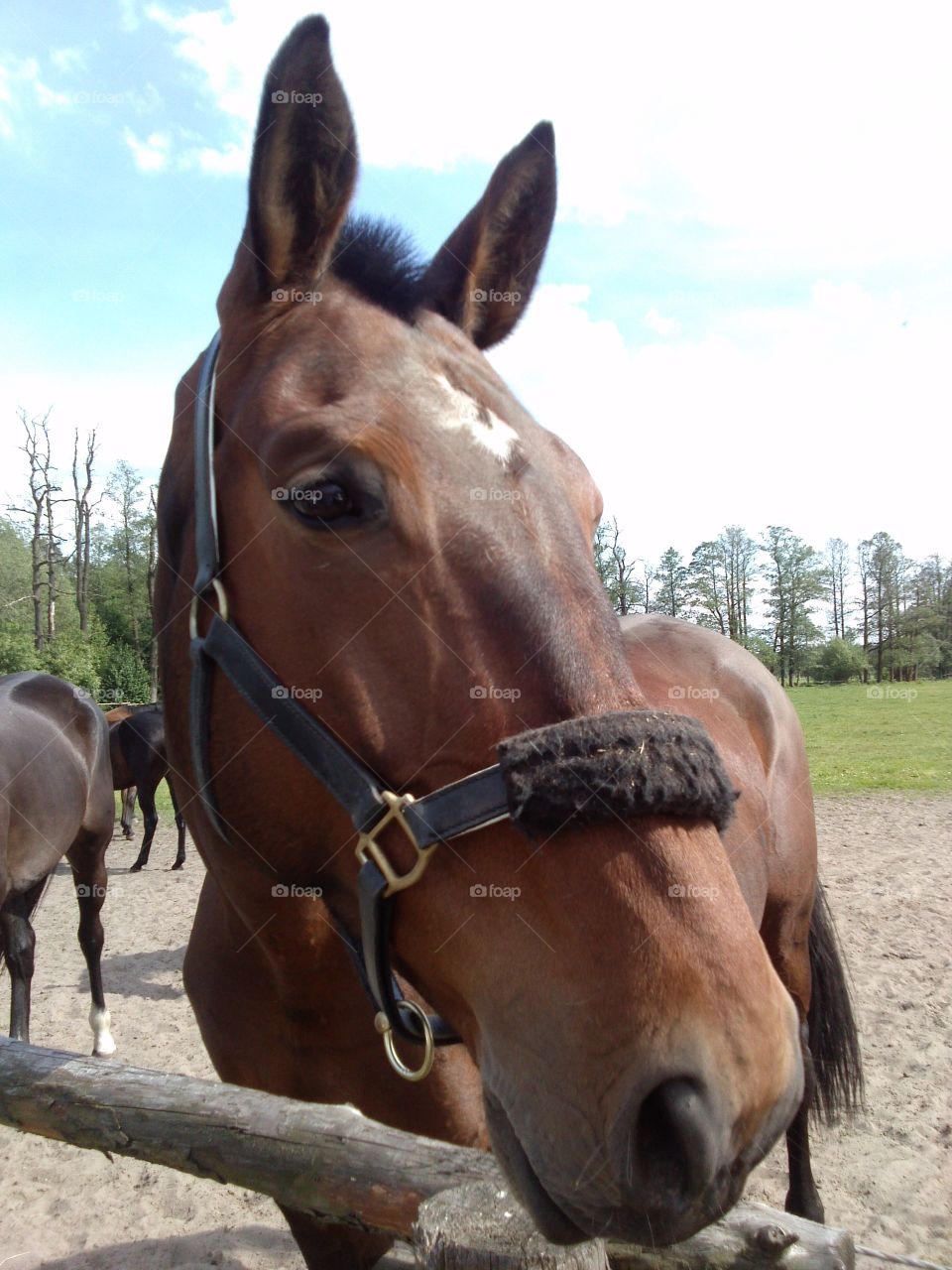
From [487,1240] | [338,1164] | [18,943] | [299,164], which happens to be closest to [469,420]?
[299,164]

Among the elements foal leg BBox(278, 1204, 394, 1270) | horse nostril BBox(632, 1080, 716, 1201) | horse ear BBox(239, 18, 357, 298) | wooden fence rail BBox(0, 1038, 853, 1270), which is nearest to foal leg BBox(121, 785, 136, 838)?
wooden fence rail BBox(0, 1038, 853, 1270)

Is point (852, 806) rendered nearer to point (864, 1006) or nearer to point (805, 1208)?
point (864, 1006)

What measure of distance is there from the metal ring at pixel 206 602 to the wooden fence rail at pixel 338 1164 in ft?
4.06

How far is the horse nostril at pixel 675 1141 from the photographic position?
3.49 ft

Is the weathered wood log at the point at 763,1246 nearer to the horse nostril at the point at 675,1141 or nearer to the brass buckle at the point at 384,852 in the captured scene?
the horse nostril at the point at 675,1141

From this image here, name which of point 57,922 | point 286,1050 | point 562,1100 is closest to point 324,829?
point 562,1100

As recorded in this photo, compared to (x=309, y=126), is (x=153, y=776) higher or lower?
lower

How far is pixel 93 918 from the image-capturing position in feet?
21.0

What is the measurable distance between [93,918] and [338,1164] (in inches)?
209

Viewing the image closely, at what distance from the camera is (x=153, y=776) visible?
13.2 m

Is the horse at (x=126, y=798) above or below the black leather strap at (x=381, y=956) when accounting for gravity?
below

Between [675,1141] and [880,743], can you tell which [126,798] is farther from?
[880,743]

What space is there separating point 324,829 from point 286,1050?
3.39 ft

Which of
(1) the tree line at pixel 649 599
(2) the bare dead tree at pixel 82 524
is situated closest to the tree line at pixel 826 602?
(1) the tree line at pixel 649 599
